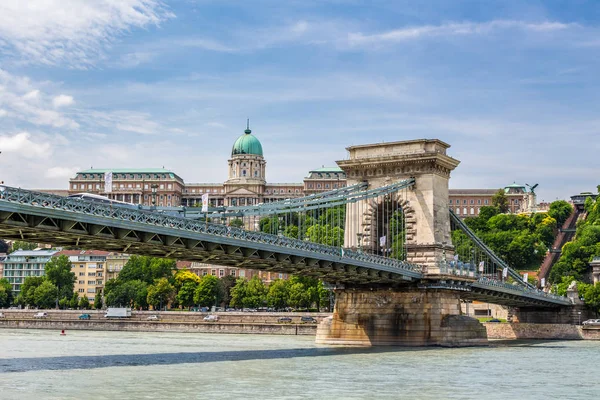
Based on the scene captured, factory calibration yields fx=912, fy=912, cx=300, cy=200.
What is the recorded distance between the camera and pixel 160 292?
4695 inches

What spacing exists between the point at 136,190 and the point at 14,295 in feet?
190

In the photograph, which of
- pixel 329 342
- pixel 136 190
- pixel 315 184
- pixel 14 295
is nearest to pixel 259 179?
pixel 315 184

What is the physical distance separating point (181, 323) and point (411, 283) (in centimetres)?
4463

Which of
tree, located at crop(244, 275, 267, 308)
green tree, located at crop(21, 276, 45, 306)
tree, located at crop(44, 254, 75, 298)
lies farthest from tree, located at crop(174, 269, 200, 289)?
green tree, located at crop(21, 276, 45, 306)

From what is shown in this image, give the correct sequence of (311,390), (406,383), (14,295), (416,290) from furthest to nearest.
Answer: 1. (14,295)
2. (416,290)
3. (406,383)
4. (311,390)

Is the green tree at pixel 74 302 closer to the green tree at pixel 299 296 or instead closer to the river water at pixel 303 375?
→ the green tree at pixel 299 296

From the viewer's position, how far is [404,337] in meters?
51.1

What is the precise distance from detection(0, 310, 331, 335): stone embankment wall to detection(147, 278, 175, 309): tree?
15.4 metres

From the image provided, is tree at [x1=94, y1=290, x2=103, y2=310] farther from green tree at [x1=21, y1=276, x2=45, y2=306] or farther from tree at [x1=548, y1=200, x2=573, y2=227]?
tree at [x1=548, y1=200, x2=573, y2=227]

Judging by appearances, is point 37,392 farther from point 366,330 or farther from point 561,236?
point 561,236

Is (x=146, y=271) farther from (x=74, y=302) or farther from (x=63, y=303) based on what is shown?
(x=63, y=303)

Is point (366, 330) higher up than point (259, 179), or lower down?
lower down

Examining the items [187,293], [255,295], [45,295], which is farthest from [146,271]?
[255,295]

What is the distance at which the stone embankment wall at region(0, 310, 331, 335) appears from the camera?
279 ft
